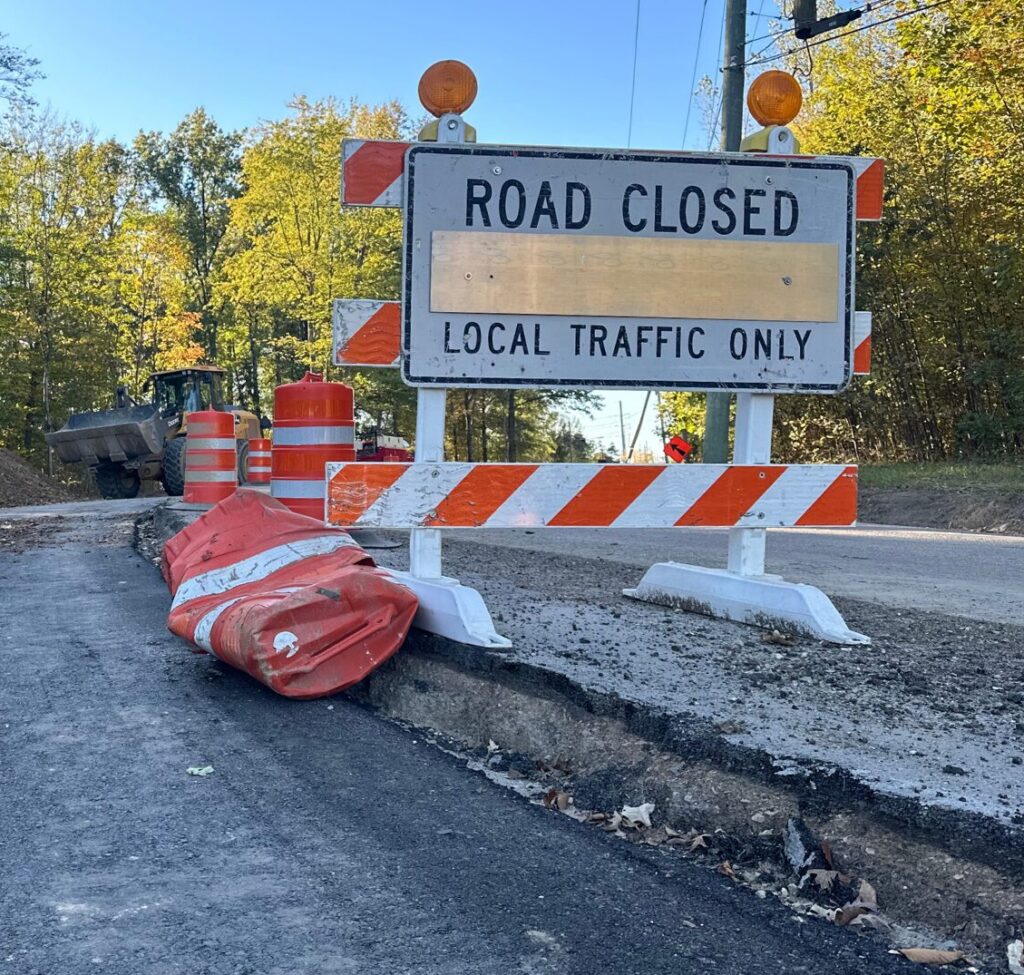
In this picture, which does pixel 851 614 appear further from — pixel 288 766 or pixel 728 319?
pixel 288 766

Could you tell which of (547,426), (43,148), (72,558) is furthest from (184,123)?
(72,558)

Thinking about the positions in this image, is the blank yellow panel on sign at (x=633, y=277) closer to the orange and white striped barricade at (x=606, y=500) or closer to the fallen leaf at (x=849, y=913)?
the orange and white striped barricade at (x=606, y=500)

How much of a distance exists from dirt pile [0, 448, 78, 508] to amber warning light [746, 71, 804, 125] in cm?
1955

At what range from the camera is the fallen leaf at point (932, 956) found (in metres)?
2.19

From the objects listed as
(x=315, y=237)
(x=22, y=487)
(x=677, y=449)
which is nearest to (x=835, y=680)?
(x=677, y=449)

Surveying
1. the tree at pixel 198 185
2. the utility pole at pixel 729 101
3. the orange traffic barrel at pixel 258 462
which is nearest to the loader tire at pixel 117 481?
the orange traffic barrel at pixel 258 462

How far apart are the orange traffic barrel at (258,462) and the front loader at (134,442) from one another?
382 cm

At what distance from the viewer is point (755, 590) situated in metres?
5.05

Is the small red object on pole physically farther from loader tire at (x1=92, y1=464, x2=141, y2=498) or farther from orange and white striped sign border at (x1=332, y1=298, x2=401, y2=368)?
orange and white striped sign border at (x1=332, y1=298, x2=401, y2=368)

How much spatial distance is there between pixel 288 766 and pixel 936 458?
22648mm

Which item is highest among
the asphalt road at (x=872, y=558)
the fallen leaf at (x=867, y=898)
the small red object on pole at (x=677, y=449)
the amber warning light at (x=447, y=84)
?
the amber warning light at (x=447, y=84)

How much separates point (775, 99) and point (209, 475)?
853 cm

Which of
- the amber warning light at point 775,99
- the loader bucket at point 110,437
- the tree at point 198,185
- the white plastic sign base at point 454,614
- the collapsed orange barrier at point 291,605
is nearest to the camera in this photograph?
the collapsed orange barrier at point 291,605

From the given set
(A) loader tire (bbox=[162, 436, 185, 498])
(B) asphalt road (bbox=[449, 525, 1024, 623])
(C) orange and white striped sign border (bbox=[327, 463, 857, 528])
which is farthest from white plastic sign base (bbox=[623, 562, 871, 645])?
(A) loader tire (bbox=[162, 436, 185, 498])
